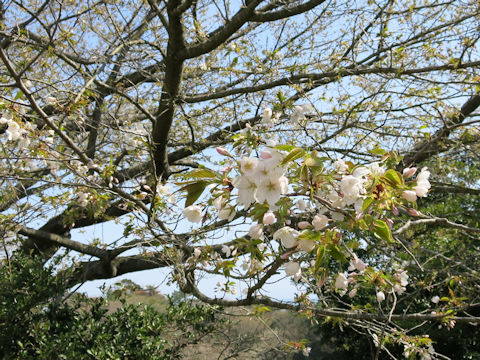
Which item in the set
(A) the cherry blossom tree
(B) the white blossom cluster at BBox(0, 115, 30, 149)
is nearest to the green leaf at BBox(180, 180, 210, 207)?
(A) the cherry blossom tree

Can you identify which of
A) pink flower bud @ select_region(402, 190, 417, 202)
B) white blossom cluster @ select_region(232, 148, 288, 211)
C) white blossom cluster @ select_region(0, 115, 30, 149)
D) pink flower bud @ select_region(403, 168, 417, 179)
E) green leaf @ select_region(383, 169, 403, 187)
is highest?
white blossom cluster @ select_region(0, 115, 30, 149)

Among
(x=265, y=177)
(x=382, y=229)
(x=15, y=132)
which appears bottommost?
(x=382, y=229)

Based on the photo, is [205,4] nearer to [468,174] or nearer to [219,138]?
[219,138]

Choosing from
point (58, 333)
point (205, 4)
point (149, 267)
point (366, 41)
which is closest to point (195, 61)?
point (205, 4)

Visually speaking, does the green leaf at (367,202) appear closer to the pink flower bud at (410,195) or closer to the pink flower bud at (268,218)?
the pink flower bud at (410,195)

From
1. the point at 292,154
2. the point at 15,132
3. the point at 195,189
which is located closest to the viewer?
the point at 292,154

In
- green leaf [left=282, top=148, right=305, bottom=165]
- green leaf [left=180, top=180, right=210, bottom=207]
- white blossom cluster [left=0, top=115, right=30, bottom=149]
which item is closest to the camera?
green leaf [left=282, top=148, right=305, bottom=165]

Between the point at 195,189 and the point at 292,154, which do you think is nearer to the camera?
the point at 292,154

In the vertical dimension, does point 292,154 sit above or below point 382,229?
above

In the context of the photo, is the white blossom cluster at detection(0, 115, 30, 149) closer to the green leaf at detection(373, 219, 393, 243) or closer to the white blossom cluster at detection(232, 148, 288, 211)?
the white blossom cluster at detection(232, 148, 288, 211)

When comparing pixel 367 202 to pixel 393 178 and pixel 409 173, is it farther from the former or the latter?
pixel 409 173

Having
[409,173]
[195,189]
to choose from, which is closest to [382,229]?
[409,173]

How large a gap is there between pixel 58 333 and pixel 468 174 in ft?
16.3

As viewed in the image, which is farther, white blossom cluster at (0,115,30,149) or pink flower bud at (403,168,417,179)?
white blossom cluster at (0,115,30,149)
